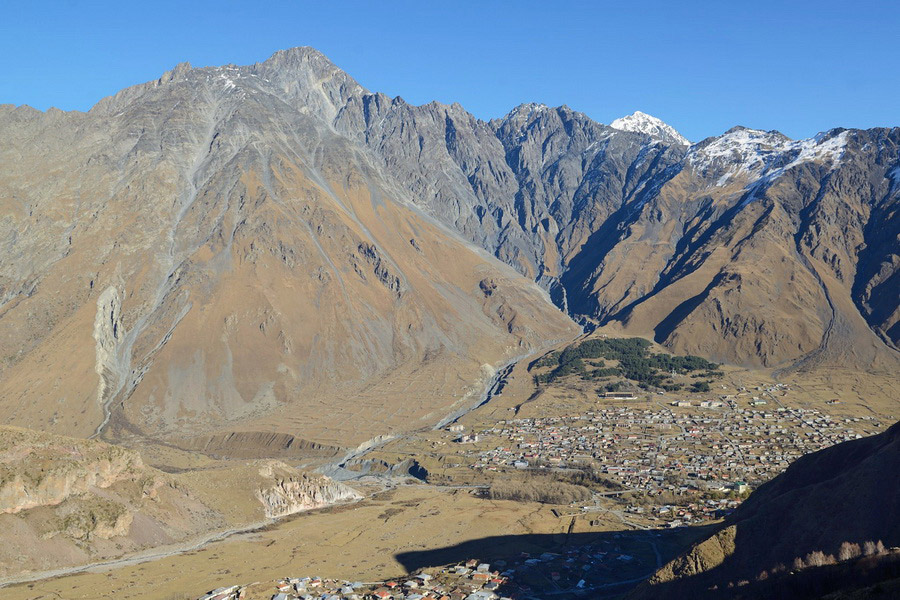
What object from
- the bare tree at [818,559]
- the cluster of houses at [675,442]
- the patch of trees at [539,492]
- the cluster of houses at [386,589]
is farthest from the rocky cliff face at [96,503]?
the bare tree at [818,559]

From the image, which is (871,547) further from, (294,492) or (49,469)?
(294,492)

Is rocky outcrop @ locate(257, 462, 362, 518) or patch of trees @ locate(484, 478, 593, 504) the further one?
patch of trees @ locate(484, 478, 593, 504)

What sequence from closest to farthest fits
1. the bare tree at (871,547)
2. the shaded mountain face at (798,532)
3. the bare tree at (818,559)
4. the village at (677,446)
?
the bare tree at (871,547) → the bare tree at (818,559) → the shaded mountain face at (798,532) → the village at (677,446)

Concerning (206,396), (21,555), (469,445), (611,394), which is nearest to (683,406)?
(611,394)

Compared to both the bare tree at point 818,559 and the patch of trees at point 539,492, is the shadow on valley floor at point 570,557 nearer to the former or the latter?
the patch of trees at point 539,492

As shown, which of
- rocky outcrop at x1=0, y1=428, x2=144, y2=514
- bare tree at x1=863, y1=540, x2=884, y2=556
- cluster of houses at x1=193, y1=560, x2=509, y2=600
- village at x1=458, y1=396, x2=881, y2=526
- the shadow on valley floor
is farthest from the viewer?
village at x1=458, y1=396, x2=881, y2=526

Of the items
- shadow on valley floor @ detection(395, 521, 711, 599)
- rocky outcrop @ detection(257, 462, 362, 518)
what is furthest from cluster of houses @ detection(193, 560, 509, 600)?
rocky outcrop @ detection(257, 462, 362, 518)

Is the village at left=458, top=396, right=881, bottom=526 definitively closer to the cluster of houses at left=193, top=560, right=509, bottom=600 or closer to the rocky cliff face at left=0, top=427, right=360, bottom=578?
the cluster of houses at left=193, top=560, right=509, bottom=600

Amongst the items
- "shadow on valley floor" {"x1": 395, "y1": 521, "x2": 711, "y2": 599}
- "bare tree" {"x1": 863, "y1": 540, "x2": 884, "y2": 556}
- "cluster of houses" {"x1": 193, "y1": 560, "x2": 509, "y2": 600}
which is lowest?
"shadow on valley floor" {"x1": 395, "y1": 521, "x2": 711, "y2": 599}
